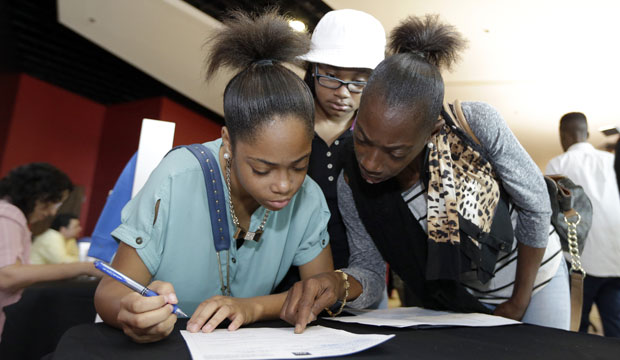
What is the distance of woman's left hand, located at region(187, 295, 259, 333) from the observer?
837mm

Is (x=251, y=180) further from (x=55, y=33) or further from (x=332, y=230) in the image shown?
(x=55, y=33)

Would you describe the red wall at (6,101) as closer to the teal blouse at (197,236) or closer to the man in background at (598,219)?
the teal blouse at (197,236)

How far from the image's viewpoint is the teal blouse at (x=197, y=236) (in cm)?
102

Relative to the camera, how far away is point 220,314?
0.87m

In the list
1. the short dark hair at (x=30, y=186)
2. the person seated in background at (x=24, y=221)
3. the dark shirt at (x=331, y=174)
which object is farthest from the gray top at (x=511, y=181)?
the short dark hair at (x=30, y=186)

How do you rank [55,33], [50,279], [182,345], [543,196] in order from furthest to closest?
1. [55,33]
2. [50,279]
3. [543,196]
4. [182,345]

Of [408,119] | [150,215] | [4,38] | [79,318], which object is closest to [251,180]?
[150,215]

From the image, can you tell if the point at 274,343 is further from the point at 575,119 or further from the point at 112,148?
the point at 112,148

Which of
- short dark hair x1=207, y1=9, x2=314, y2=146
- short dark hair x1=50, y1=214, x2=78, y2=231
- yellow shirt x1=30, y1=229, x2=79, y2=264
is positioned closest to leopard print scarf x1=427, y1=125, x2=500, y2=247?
short dark hair x1=207, y1=9, x2=314, y2=146

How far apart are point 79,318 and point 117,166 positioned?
23.4 feet

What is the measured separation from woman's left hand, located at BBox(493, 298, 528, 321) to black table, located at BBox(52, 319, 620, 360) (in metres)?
0.33

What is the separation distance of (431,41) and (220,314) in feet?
3.03

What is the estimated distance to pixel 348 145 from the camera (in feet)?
4.48

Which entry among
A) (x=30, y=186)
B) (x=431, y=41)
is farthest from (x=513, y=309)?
(x=30, y=186)
